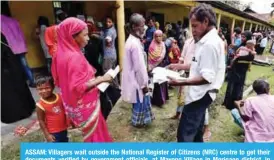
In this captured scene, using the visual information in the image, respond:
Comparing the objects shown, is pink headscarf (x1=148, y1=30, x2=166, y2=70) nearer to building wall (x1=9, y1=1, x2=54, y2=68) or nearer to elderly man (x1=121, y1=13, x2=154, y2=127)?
elderly man (x1=121, y1=13, x2=154, y2=127)

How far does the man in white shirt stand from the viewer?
1887mm

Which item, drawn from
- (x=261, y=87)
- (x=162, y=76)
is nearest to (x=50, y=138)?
(x=162, y=76)

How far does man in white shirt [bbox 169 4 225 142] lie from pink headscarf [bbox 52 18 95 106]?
2.35ft

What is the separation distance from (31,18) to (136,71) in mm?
3678

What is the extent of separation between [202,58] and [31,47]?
4.68 metres

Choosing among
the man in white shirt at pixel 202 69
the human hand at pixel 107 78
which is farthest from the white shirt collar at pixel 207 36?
→ the human hand at pixel 107 78

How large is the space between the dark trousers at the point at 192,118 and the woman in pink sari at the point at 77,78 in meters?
0.71

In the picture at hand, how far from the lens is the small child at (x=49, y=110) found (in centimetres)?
207

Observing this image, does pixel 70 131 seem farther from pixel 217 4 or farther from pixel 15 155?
pixel 217 4

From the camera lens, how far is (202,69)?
1906 millimetres

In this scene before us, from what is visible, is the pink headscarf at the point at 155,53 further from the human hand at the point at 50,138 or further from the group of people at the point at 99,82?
the human hand at the point at 50,138

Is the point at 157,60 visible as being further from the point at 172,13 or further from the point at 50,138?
the point at 172,13

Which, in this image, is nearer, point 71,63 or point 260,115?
point 71,63

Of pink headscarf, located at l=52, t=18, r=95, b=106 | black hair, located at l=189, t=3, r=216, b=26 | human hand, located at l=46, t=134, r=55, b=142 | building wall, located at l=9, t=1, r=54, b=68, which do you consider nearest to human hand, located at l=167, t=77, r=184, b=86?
black hair, located at l=189, t=3, r=216, b=26
